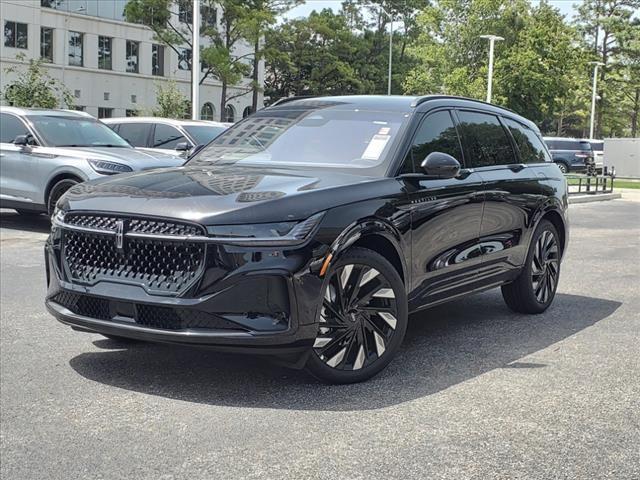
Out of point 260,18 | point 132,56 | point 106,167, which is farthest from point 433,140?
point 132,56

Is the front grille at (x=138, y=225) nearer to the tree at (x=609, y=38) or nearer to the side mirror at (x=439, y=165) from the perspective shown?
the side mirror at (x=439, y=165)

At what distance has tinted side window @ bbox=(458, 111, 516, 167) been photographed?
6371 millimetres

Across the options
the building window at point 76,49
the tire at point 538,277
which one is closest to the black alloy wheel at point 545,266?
the tire at point 538,277

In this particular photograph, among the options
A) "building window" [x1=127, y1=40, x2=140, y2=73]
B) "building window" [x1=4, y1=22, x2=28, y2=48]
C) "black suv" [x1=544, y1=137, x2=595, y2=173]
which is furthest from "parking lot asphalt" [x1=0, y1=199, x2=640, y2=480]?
"building window" [x1=127, y1=40, x2=140, y2=73]

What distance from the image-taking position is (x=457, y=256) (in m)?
5.89

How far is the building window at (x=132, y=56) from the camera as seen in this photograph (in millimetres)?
Answer: 53259

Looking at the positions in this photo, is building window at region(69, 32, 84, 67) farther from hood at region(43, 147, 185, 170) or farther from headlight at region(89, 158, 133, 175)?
headlight at region(89, 158, 133, 175)

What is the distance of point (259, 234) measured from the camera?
438cm

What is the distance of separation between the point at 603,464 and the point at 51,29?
1944 inches

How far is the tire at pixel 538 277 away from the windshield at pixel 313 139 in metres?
1.98

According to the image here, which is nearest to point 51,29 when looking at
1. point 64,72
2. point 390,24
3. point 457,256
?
point 64,72

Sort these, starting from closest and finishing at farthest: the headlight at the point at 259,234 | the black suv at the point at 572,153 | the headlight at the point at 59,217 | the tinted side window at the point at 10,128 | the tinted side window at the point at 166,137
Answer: the headlight at the point at 259,234 → the headlight at the point at 59,217 → the tinted side window at the point at 10,128 → the tinted side window at the point at 166,137 → the black suv at the point at 572,153

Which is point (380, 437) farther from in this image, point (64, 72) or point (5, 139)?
point (64, 72)

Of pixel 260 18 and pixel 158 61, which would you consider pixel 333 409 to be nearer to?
pixel 260 18
